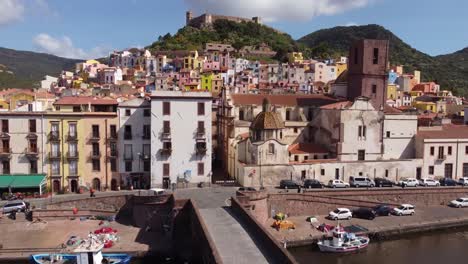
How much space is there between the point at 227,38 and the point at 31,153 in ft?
412

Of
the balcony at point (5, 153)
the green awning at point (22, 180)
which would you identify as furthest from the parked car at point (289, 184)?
the balcony at point (5, 153)

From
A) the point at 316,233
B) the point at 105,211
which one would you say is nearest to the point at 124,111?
the point at 105,211

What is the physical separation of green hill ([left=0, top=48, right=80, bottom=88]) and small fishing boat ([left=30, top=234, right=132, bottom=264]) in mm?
104126

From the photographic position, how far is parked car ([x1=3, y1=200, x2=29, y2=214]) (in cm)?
3981

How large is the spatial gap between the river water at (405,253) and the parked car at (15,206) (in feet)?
77.5

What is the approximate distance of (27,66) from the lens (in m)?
166

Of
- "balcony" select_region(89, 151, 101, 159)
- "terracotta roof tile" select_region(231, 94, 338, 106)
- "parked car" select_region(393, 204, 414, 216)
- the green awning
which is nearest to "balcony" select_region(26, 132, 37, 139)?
the green awning

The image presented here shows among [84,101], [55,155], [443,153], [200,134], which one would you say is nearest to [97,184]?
[55,155]

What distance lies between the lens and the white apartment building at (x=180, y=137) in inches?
1738

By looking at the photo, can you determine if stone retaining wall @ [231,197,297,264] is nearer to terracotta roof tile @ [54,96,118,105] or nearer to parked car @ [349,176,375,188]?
parked car @ [349,176,375,188]

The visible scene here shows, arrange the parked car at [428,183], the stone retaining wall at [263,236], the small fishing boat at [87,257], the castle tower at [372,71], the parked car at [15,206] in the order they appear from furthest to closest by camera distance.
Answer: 1. the castle tower at [372,71]
2. the parked car at [428,183]
3. the parked car at [15,206]
4. the small fishing boat at [87,257]
5. the stone retaining wall at [263,236]

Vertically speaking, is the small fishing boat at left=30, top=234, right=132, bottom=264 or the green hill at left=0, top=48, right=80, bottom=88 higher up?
the green hill at left=0, top=48, right=80, bottom=88

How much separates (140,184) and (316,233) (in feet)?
60.2

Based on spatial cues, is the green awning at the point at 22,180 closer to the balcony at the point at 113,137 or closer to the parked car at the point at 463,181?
the balcony at the point at 113,137
